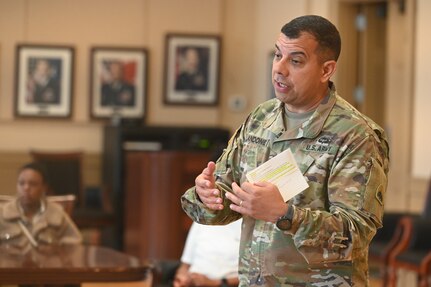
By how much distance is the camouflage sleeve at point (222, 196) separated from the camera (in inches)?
125

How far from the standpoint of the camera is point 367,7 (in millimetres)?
11273

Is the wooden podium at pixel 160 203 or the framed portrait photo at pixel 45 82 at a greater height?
the framed portrait photo at pixel 45 82

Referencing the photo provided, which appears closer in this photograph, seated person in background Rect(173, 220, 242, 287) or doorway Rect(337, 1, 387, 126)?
seated person in background Rect(173, 220, 242, 287)

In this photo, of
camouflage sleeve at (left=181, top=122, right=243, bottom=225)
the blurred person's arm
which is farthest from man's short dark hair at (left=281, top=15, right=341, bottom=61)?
the blurred person's arm

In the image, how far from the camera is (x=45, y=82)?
41.1ft

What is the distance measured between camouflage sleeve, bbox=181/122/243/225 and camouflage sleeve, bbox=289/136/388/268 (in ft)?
1.08

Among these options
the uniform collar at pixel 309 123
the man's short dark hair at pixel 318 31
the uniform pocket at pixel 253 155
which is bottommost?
the uniform pocket at pixel 253 155

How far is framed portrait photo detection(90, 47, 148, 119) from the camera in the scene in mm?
12570

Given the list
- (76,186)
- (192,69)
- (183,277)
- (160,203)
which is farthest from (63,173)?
(183,277)

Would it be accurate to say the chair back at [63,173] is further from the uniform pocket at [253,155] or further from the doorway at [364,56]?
the uniform pocket at [253,155]

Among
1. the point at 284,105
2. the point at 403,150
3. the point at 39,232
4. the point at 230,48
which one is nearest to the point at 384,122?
the point at 403,150

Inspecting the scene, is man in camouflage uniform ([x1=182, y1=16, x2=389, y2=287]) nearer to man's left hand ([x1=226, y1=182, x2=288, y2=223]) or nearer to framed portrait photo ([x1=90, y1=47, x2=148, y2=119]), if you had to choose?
man's left hand ([x1=226, y1=182, x2=288, y2=223])

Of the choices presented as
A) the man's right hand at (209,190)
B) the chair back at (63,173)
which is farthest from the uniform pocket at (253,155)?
the chair back at (63,173)

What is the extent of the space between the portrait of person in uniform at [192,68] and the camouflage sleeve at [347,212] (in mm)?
9671
